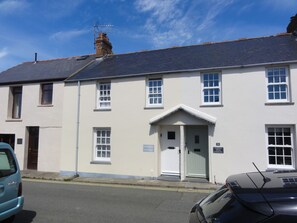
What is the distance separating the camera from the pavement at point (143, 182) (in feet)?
36.9

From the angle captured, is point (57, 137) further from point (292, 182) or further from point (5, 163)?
point (292, 182)

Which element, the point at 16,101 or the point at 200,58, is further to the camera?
the point at 16,101

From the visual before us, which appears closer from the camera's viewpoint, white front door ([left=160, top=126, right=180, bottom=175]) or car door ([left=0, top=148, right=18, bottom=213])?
car door ([left=0, top=148, right=18, bottom=213])

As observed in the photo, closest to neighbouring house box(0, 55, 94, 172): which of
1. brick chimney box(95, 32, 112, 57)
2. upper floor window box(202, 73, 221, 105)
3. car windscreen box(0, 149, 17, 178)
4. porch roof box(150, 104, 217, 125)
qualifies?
brick chimney box(95, 32, 112, 57)

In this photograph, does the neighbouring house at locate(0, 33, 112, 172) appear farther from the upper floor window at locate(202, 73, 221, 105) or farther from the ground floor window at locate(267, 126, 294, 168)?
the ground floor window at locate(267, 126, 294, 168)

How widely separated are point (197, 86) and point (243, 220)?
1104 cm

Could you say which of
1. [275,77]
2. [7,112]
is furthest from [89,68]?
[275,77]

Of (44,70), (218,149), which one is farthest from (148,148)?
(44,70)

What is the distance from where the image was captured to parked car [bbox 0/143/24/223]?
5.50 meters

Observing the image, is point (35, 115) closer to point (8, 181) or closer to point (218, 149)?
point (218, 149)

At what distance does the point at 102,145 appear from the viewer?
47.3 feet

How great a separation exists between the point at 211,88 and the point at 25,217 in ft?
31.0

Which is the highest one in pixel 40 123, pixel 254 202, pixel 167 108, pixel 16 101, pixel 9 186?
pixel 16 101

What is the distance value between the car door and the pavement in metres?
6.77
